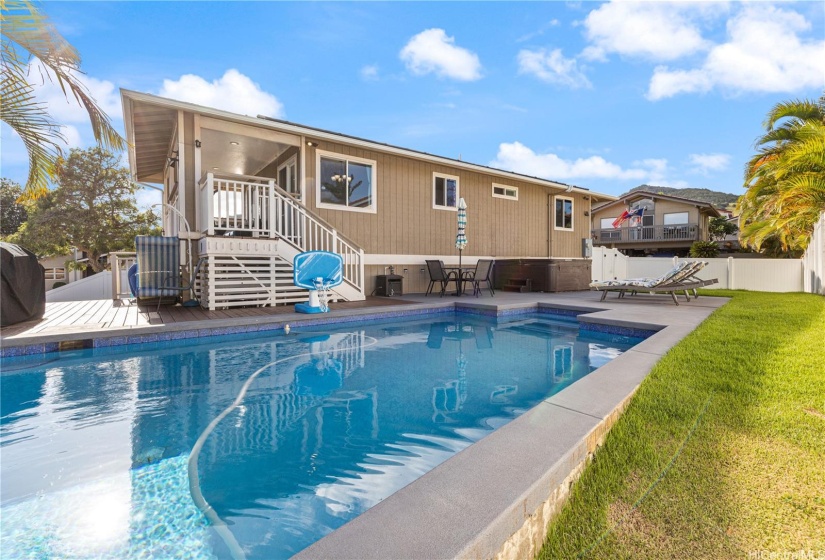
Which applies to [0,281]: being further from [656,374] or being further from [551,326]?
[551,326]

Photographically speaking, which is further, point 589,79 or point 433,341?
point 589,79

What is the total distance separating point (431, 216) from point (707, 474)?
917 centimetres

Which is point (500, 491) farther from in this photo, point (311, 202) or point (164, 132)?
point (164, 132)

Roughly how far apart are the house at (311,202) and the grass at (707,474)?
5.79m

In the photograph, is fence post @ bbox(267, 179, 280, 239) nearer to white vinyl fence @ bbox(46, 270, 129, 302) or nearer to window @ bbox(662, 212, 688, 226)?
white vinyl fence @ bbox(46, 270, 129, 302)

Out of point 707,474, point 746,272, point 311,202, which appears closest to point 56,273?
point 311,202

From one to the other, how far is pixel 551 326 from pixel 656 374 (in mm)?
3786

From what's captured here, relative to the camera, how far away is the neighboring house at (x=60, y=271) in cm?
2062

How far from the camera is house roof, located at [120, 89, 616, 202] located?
6.51 meters

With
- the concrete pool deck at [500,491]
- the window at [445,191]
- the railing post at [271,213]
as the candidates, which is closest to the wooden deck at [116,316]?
the railing post at [271,213]

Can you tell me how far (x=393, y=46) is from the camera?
11.6m

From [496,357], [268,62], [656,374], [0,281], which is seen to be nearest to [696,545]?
[656,374]

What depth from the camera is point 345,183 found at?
9.02 meters

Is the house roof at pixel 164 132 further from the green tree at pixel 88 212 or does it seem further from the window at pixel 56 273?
the window at pixel 56 273
